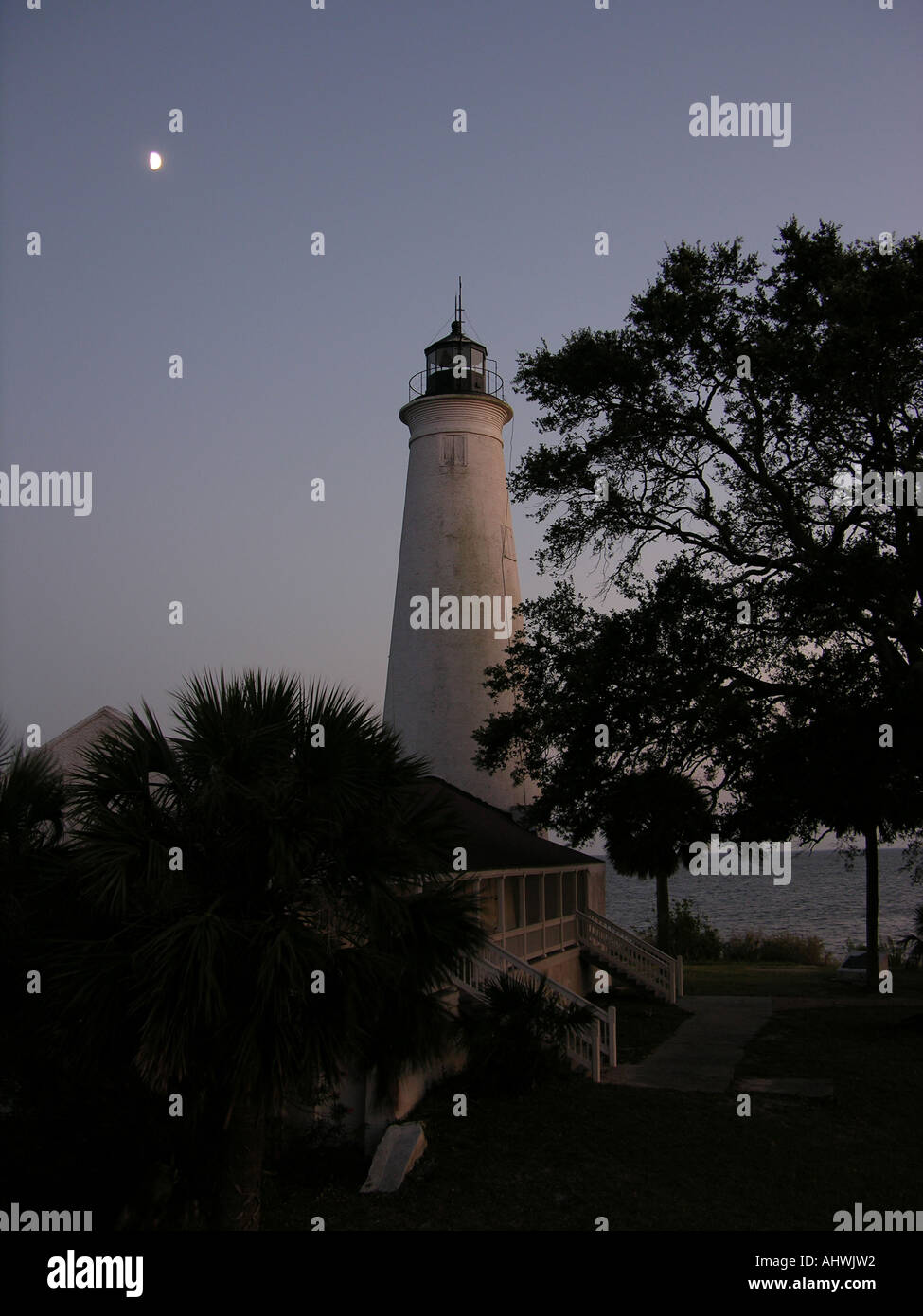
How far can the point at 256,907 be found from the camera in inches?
338

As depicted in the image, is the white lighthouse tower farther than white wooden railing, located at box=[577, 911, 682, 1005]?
Yes

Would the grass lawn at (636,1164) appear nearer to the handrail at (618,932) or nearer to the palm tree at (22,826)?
the palm tree at (22,826)

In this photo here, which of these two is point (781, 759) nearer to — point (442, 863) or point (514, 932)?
point (514, 932)

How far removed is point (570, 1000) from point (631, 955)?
312 inches

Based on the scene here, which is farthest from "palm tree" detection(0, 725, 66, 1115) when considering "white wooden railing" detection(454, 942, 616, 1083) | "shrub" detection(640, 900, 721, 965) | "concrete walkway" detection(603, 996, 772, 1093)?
"shrub" detection(640, 900, 721, 965)

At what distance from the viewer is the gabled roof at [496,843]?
1605 cm

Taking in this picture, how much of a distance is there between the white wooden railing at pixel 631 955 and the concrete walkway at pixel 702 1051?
541 mm

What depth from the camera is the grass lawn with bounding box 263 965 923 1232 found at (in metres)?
9.38

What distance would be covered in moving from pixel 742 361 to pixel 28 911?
1284cm

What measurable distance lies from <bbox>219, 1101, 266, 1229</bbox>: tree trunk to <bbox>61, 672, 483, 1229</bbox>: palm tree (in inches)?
0.5

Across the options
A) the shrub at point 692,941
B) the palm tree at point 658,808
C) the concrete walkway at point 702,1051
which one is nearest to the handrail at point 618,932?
the concrete walkway at point 702,1051

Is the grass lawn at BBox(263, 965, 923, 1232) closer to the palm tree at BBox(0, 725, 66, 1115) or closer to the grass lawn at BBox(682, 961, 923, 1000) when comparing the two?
the palm tree at BBox(0, 725, 66, 1115)

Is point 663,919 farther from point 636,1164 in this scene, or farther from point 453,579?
point 636,1164

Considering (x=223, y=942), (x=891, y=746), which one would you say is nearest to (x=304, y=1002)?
(x=223, y=942)
